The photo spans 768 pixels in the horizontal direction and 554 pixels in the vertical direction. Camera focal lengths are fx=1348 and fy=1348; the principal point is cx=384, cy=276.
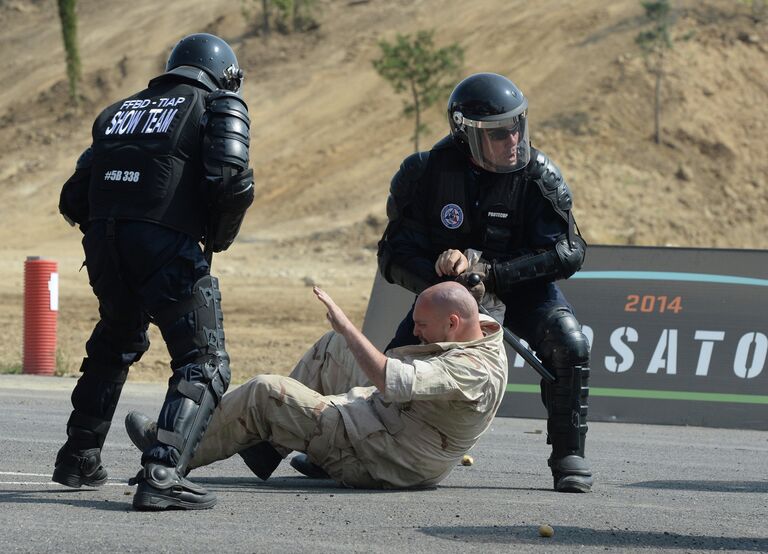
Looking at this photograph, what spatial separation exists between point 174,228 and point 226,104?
55cm

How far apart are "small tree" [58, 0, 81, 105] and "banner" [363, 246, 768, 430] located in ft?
126

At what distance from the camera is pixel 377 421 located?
6.14m

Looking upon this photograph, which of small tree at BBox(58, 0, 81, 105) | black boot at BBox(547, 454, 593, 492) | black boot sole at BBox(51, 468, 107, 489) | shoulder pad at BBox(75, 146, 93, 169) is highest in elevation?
shoulder pad at BBox(75, 146, 93, 169)

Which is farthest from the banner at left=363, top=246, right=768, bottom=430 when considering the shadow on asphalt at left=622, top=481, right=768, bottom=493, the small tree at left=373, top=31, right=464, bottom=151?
the small tree at left=373, top=31, right=464, bottom=151

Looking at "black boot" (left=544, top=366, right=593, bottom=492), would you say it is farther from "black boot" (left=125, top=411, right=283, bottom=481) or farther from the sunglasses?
"black boot" (left=125, top=411, right=283, bottom=481)

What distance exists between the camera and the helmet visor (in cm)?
661

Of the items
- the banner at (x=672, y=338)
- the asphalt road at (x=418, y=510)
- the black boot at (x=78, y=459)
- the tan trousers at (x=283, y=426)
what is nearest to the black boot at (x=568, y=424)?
the asphalt road at (x=418, y=510)

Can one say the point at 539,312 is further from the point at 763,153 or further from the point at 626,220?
the point at 763,153

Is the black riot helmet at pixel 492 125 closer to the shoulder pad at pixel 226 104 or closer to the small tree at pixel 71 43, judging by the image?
the shoulder pad at pixel 226 104

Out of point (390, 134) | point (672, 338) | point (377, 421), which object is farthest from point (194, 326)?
point (390, 134)

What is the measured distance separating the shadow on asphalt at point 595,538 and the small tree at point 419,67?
30261 mm

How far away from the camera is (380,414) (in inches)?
243

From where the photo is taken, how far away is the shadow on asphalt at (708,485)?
6953 mm

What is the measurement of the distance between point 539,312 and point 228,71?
1987 mm
